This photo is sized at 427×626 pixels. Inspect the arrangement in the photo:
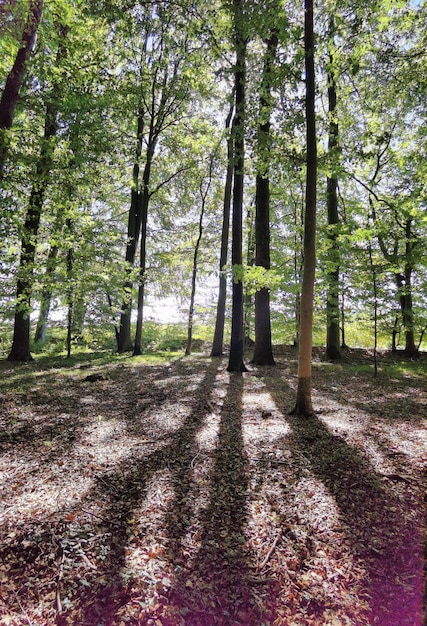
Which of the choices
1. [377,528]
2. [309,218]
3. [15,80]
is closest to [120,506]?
[377,528]

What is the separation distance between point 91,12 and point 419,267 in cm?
1415

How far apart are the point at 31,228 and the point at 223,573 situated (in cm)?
1082

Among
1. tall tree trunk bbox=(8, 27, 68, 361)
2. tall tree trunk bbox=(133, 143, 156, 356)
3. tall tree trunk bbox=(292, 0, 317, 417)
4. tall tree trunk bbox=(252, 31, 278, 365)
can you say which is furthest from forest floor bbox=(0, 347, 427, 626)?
tall tree trunk bbox=(133, 143, 156, 356)

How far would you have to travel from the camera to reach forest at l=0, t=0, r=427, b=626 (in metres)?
2.24

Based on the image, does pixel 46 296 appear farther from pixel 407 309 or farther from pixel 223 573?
Answer: pixel 407 309

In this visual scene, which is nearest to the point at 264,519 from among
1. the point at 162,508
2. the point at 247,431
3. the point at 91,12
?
the point at 162,508

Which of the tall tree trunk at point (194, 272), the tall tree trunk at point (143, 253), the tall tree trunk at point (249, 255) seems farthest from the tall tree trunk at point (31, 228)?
the tall tree trunk at point (249, 255)

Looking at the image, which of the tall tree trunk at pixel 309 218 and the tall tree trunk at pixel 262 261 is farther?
the tall tree trunk at pixel 262 261

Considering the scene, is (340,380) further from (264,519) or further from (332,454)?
(264,519)

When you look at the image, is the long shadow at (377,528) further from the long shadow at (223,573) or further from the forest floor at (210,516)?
the long shadow at (223,573)

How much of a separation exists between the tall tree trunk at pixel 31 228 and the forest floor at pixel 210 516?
14.7 ft

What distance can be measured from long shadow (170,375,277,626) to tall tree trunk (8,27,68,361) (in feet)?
21.7

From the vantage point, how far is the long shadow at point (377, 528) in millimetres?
2082

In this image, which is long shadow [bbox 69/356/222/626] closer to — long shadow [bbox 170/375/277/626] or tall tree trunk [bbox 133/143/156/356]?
long shadow [bbox 170/375/277/626]
